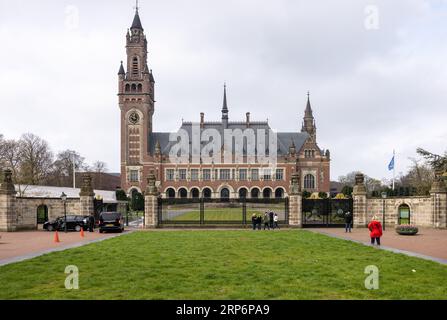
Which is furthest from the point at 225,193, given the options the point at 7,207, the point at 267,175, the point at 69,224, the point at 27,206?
the point at 7,207

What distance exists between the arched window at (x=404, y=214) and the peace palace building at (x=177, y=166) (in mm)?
55345

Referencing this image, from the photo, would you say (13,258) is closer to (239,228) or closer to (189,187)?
(239,228)

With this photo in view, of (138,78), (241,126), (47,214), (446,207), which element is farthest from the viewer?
(241,126)

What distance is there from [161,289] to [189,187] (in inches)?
3243

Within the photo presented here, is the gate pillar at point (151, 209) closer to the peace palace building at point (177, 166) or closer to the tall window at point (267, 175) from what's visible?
the peace palace building at point (177, 166)

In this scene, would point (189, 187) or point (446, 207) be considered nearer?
point (446, 207)

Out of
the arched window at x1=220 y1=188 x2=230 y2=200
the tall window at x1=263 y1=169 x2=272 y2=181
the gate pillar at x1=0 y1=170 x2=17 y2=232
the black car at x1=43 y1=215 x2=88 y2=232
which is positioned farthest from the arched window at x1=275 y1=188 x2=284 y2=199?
the gate pillar at x1=0 y1=170 x2=17 y2=232

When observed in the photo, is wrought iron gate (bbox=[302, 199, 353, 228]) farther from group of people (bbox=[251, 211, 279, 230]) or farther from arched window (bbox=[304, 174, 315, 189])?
arched window (bbox=[304, 174, 315, 189])

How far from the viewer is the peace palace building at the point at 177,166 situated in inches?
3632

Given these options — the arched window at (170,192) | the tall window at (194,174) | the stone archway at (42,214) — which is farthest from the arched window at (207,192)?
the stone archway at (42,214)

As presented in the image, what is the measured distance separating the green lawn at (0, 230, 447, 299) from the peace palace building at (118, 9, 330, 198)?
7323 cm

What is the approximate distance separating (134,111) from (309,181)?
37160 mm

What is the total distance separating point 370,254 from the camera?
17781 mm
